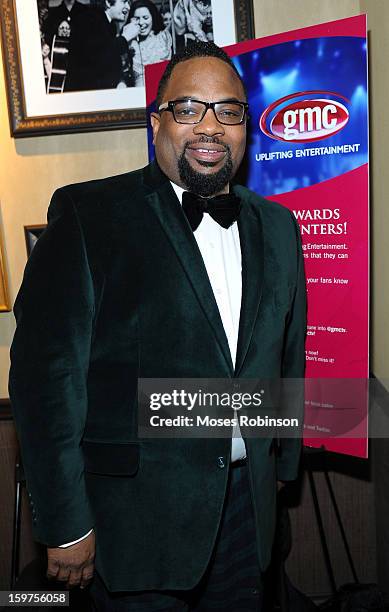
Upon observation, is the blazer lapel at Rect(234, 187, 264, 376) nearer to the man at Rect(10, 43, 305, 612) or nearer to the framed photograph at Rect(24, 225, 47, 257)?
the man at Rect(10, 43, 305, 612)

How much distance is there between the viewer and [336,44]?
1.93m

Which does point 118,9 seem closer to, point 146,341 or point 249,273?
point 249,273

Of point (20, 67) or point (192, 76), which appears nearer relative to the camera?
point (192, 76)

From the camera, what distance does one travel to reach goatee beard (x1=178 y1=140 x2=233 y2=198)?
1573 millimetres

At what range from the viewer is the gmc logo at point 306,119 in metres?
1.97

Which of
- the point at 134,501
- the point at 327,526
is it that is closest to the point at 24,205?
the point at 134,501

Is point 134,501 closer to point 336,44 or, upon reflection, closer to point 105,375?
point 105,375

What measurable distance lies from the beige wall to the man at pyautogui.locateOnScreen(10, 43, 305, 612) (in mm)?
950

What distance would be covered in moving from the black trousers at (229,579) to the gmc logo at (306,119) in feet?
3.63

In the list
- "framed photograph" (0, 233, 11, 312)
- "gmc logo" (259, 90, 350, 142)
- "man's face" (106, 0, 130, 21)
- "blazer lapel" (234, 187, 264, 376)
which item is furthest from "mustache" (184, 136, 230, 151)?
"framed photograph" (0, 233, 11, 312)

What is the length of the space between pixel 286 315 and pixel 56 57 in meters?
1.54

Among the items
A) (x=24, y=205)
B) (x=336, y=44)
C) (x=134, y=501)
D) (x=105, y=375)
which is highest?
(x=336, y=44)

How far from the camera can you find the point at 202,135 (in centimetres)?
155

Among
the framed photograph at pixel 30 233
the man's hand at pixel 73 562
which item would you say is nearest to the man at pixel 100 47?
the framed photograph at pixel 30 233
